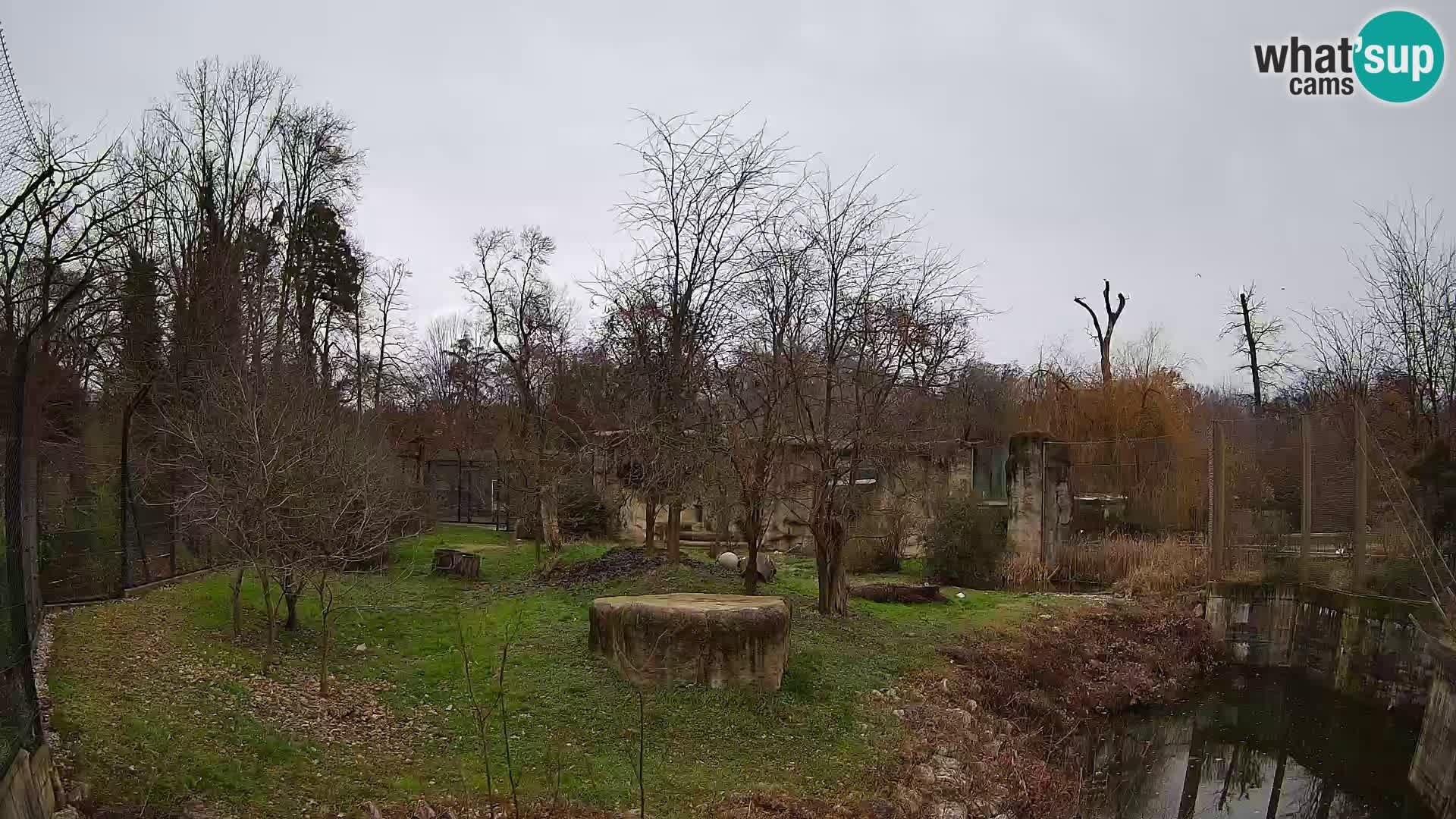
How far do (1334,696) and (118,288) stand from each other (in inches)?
657

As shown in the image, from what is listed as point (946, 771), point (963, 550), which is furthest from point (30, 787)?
point (963, 550)

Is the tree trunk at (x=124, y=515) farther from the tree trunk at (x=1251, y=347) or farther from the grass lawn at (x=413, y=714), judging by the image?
the tree trunk at (x=1251, y=347)

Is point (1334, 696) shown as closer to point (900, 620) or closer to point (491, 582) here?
point (900, 620)

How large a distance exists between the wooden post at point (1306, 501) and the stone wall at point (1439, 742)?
516cm

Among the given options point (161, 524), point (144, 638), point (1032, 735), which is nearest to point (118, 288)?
point (161, 524)

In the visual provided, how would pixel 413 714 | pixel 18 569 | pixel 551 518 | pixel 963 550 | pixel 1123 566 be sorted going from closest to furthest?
pixel 18 569 < pixel 413 714 < pixel 1123 566 < pixel 963 550 < pixel 551 518

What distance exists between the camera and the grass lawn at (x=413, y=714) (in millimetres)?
6543

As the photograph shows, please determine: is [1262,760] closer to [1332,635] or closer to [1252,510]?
[1332,635]

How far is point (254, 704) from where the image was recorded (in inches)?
312

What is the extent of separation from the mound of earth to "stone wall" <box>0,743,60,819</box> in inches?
355

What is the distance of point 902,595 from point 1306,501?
594 cm

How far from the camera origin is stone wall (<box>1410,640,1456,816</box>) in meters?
8.05

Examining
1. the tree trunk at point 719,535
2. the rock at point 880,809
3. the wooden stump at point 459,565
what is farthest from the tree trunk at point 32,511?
the tree trunk at point 719,535

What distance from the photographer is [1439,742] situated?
8398 mm
